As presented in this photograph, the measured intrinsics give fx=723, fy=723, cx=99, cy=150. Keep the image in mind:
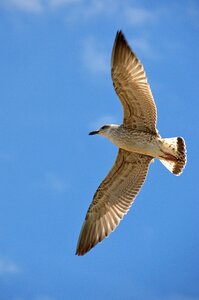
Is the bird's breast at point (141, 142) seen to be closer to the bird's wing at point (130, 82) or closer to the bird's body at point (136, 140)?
the bird's body at point (136, 140)

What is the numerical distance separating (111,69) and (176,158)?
1.87m

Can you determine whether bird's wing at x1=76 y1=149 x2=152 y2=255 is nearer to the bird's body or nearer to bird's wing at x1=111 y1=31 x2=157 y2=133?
the bird's body

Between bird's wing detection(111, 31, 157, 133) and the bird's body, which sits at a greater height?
bird's wing detection(111, 31, 157, 133)

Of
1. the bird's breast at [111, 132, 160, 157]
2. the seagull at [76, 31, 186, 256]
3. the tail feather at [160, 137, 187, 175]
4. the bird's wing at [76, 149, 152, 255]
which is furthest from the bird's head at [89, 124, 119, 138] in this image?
the tail feather at [160, 137, 187, 175]

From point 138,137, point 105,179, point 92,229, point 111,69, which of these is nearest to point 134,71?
point 111,69

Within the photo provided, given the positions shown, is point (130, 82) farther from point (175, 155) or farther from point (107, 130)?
point (175, 155)

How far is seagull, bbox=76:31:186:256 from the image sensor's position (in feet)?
38.2

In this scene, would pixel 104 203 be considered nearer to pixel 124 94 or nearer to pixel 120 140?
pixel 120 140

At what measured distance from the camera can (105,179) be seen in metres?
12.7

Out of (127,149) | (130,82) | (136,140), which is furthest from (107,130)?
(130,82)

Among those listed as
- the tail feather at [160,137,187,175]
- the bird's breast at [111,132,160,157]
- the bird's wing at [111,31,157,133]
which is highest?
the bird's wing at [111,31,157,133]

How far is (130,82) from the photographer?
11617mm

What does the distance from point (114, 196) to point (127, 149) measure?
3.30 ft

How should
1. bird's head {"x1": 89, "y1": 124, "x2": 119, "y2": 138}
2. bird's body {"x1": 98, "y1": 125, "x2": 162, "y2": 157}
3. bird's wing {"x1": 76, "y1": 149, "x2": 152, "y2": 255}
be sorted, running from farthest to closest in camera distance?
1. bird's wing {"x1": 76, "y1": 149, "x2": 152, "y2": 255}
2. bird's head {"x1": 89, "y1": 124, "x2": 119, "y2": 138}
3. bird's body {"x1": 98, "y1": 125, "x2": 162, "y2": 157}
